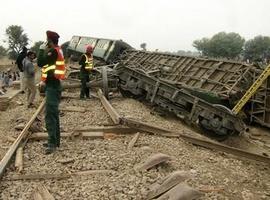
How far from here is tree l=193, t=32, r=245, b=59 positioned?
73.4m

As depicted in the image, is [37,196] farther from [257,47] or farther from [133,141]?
[257,47]

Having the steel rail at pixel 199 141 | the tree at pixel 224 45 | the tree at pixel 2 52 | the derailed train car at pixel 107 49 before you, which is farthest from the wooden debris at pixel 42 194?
the tree at pixel 2 52

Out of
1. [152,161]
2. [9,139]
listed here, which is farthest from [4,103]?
[152,161]

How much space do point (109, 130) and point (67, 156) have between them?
1.98m

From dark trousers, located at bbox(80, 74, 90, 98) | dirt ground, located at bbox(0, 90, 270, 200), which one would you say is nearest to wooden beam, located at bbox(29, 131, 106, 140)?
dirt ground, located at bbox(0, 90, 270, 200)

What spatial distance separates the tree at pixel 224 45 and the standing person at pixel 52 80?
6568cm

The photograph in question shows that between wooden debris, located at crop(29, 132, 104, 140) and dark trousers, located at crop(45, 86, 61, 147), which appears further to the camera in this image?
wooden debris, located at crop(29, 132, 104, 140)

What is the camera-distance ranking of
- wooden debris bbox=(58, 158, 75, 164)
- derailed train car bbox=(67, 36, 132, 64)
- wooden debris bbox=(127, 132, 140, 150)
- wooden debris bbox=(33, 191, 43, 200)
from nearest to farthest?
wooden debris bbox=(33, 191, 43, 200) < wooden debris bbox=(58, 158, 75, 164) < wooden debris bbox=(127, 132, 140, 150) < derailed train car bbox=(67, 36, 132, 64)

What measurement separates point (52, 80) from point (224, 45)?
71501 mm

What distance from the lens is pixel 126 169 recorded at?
659cm

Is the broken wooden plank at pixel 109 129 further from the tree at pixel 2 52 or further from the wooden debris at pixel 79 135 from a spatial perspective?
the tree at pixel 2 52

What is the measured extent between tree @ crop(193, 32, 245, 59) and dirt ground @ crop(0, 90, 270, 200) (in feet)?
212

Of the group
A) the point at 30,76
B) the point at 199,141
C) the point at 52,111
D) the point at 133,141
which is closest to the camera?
the point at 52,111

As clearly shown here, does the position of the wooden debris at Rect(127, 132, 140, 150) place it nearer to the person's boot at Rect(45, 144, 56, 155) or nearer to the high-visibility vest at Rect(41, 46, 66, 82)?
the person's boot at Rect(45, 144, 56, 155)
